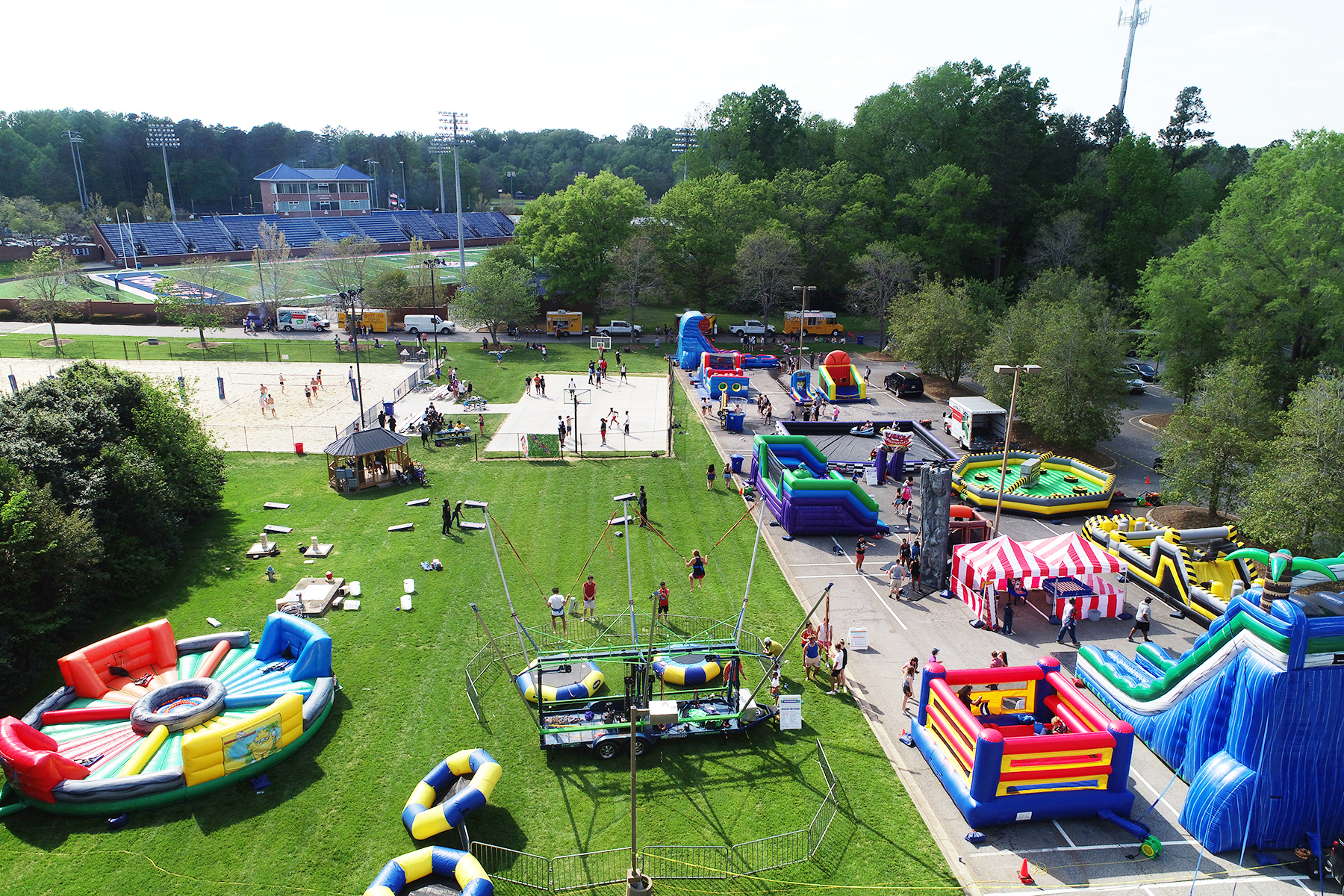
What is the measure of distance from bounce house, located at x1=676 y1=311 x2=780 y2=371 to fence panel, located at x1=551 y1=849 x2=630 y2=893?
40183mm

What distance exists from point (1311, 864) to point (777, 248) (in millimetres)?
51638

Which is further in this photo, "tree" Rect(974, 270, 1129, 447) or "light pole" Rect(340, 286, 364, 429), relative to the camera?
"light pole" Rect(340, 286, 364, 429)

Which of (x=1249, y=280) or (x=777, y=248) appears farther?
(x=777, y=248)

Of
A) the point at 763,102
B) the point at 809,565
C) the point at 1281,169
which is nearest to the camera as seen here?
the point at 809,565

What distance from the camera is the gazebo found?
32.0 metres

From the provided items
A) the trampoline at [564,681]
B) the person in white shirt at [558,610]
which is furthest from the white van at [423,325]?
the trampoline at [564,681]

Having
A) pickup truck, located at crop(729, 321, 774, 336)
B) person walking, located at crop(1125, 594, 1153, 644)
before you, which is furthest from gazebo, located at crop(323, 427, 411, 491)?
pickup truck, located at crop(729, 321, 774, 336)

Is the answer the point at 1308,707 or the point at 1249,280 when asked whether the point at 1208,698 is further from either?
the point at 1249,280

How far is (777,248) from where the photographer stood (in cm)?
6119

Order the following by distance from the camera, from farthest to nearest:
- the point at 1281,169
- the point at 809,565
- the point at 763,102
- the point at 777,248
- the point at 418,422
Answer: the point at 763,102
the point at 777,248
the point at 418,422
the point at 1281,169
the point at 809,565

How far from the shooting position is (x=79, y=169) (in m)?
109

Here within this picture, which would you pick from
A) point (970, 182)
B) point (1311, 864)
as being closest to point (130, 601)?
point (1311, 864)

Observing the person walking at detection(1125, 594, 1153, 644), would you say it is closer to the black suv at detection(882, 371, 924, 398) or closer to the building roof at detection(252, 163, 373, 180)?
the black suv at detection(882, 371, 924, 398)

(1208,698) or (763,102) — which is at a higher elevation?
(763,102)
